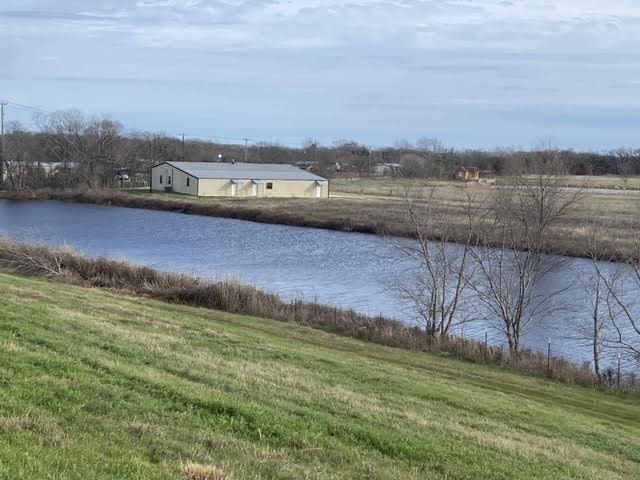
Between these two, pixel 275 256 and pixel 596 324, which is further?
pixel 275 256

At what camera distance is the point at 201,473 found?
5594 millimetres

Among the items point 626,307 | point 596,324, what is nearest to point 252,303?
point 596,324

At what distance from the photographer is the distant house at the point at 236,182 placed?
289 feet

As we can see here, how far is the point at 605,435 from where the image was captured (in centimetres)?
1185

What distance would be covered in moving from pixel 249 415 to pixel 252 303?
16.9 meters

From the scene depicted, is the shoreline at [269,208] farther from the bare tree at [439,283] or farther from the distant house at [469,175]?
the distant house at [469,175]

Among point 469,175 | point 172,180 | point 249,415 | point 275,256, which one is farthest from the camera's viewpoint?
point 469,175

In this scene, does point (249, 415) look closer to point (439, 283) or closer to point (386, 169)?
point (439, 283)

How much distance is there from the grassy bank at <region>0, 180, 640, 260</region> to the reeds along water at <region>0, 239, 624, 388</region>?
14.5 m

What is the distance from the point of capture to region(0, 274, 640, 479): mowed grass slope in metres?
6.05

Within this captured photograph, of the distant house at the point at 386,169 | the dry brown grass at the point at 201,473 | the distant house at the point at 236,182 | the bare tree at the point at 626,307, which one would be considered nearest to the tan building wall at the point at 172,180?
the distant house at the point at 236,182

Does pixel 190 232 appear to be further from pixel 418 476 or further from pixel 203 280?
pixel 418 476

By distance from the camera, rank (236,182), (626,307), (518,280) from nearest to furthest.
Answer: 1. (518,280)
2. (626,307)
3. (236,182)

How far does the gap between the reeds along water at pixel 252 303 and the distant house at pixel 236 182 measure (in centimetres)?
5600
